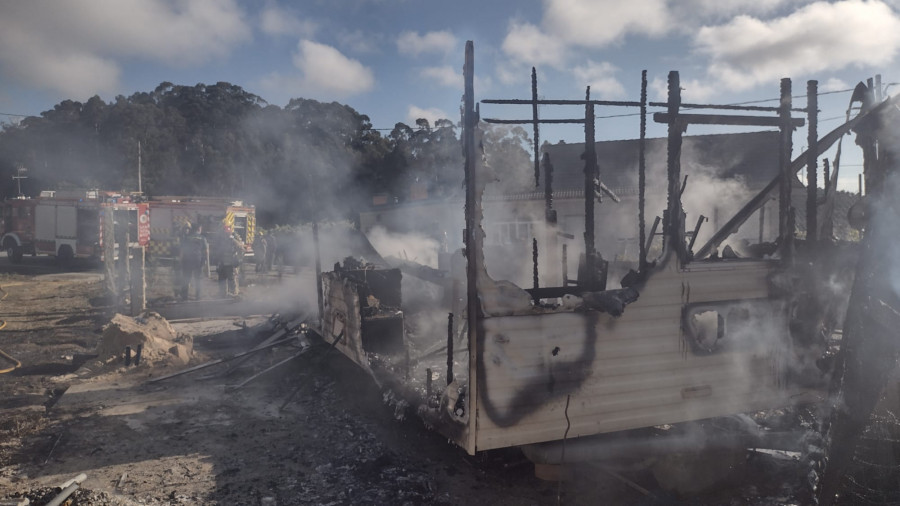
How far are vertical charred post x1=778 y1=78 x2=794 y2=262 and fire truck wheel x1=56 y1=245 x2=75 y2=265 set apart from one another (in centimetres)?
2429

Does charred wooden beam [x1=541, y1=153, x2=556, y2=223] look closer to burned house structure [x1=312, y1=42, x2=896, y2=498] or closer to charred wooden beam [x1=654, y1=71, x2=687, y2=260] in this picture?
burned house structure [x1=312, y1=42, x2=896, y2=498]

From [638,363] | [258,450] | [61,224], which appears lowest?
[258,450]

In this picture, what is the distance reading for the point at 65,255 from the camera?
70.0 feet

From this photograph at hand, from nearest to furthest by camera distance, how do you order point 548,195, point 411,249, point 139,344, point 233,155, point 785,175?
1. point 785,175
2. point 548,195
3. point 139,344
4. point 411,249
5. point 233,155

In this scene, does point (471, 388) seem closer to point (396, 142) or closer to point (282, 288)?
point (282, 288)

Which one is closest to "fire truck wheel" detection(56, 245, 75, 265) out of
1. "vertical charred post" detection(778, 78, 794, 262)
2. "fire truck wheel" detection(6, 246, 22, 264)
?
"fire truck wheel" detection(6, 246, 22, 264)

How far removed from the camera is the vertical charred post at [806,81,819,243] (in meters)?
4.86

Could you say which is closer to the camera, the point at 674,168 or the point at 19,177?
the point at 674,168

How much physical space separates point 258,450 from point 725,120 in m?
5.39

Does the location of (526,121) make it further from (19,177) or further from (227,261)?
(19,177)

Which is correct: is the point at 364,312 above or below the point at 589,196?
below

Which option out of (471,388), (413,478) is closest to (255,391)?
(413,478)

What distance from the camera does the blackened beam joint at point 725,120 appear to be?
14.5ft

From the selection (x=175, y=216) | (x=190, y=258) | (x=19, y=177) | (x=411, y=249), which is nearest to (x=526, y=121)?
(x=190, y=258)
